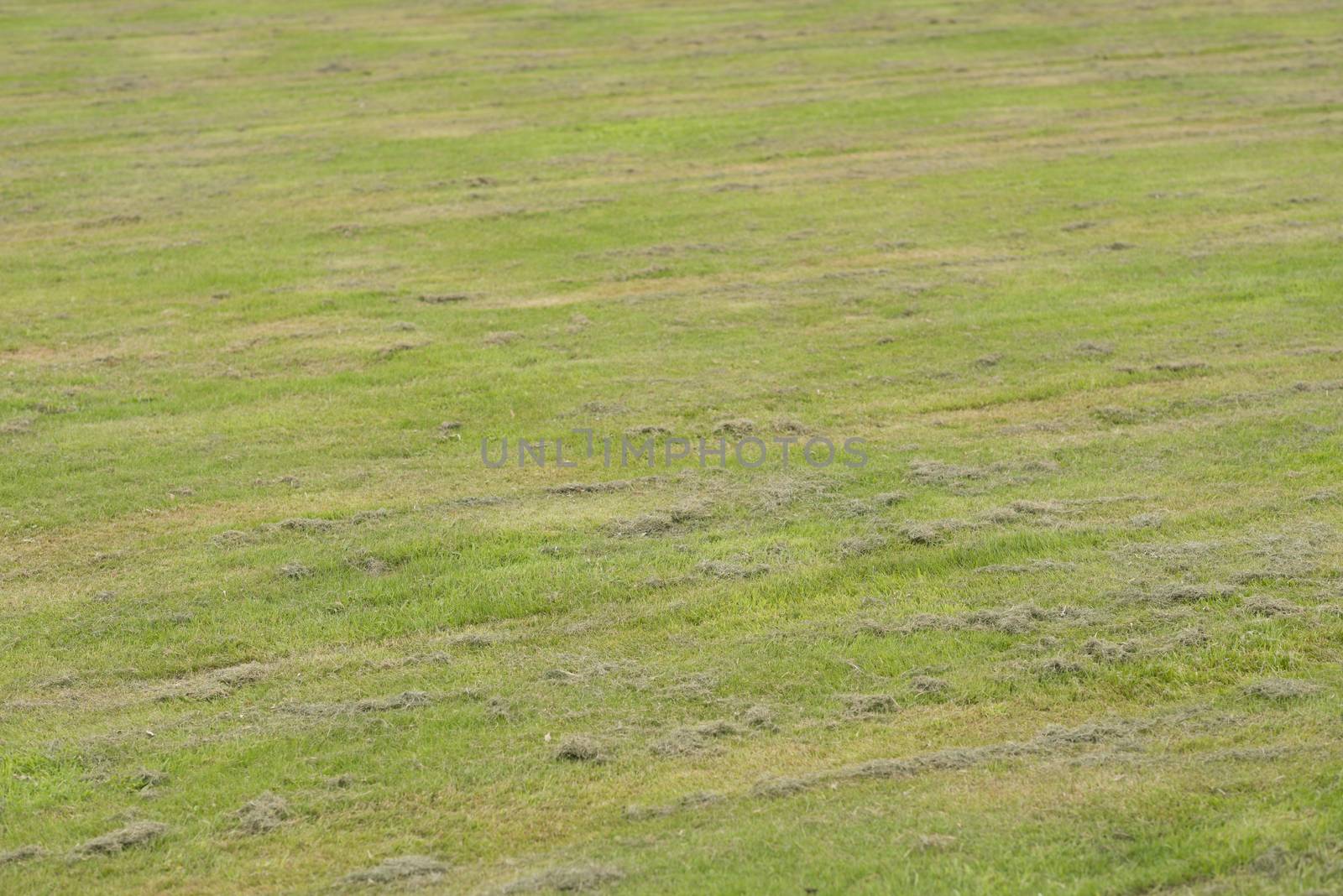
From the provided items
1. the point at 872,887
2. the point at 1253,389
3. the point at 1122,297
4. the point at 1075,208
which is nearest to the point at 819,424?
the point at 1253,389

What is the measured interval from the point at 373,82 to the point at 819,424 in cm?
1900

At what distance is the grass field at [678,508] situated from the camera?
23.9ft

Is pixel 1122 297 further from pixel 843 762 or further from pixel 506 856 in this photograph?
pixel 506 856

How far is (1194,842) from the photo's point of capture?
6602mm

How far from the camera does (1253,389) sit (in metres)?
13.2

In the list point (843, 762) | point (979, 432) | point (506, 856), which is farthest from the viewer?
point (979, 432)

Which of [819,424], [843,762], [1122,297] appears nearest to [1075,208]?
[1122,297]

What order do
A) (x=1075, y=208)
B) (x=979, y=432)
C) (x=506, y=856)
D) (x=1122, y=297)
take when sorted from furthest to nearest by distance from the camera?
(x=1075, y=208)
(x=1122, y=297)
(x=979, y=432)
(x=506, y=856)

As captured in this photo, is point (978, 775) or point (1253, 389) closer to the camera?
point (978, 775)

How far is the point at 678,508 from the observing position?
11234 mm

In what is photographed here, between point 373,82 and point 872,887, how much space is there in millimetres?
25313

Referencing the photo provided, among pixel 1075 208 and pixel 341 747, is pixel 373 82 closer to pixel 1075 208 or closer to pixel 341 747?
pixel 1075 208

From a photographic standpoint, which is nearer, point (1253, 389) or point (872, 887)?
point (872, 887)

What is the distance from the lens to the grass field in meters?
7.27
